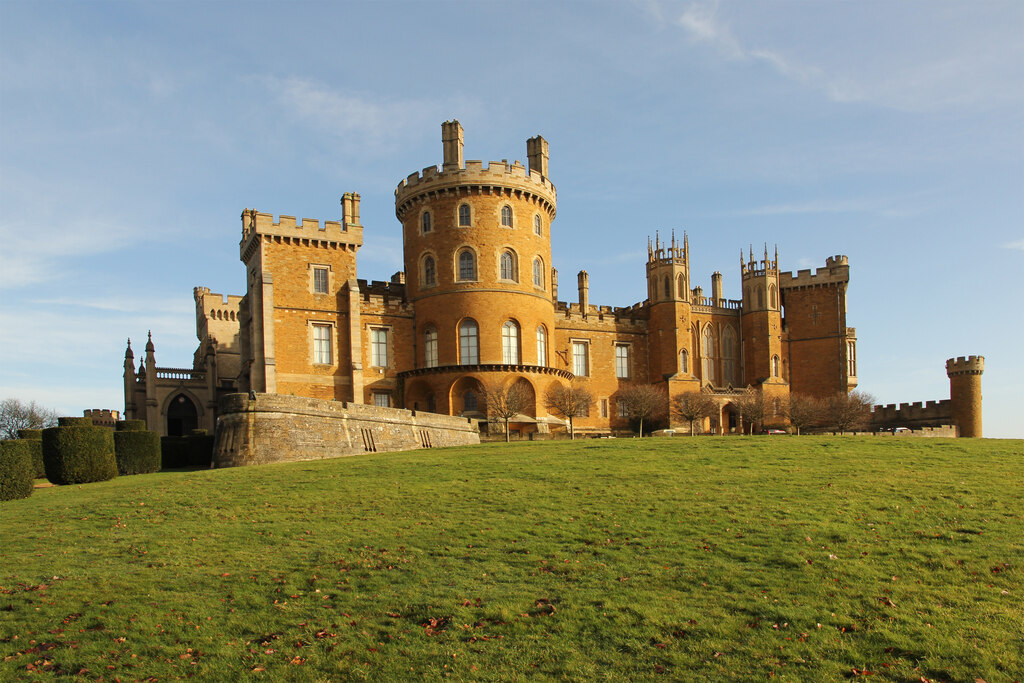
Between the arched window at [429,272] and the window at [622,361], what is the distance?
1286 cm

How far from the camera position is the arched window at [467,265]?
143 feet

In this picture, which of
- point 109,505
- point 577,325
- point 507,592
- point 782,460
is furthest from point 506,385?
point 507,592

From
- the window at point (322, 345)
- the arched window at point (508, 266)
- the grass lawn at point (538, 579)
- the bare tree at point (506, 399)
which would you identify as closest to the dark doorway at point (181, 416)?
the window at point (322, 345)

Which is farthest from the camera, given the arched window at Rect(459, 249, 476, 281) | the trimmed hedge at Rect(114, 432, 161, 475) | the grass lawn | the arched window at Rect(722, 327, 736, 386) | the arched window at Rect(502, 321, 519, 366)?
the arched window at Rect(722, 327, 736, 386)

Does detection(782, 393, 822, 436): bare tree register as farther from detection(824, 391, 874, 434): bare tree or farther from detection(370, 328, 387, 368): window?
detection(370, 328, 387, 368): window

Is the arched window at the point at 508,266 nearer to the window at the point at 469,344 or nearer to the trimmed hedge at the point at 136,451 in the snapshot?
the window at the point at 469,344

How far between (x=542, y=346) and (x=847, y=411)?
16.0 m

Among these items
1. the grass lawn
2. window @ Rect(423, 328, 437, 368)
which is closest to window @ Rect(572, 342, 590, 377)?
window @ Rect(423, 328, 437, 368)

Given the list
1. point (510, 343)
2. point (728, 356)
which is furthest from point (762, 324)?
point (510, 343)

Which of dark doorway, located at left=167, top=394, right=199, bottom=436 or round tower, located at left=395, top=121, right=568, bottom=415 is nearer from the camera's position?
round tower, located at left=395, top=121, right=568, bottom=415

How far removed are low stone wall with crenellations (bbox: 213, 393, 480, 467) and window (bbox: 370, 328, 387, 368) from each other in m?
9.62

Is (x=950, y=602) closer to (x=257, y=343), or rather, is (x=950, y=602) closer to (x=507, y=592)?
(x=507, y=592)

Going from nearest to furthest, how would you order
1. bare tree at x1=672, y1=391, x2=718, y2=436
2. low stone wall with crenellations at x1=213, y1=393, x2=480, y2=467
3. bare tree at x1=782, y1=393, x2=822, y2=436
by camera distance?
low stone wall with crenellations at x1=213, y1=393, x2=480, y2=467
bare tree at x1=672, y1=391, x2=718, y2=436
bare tree at x1=782, y1=393, x2=822, y2=436

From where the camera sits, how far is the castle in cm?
4150
